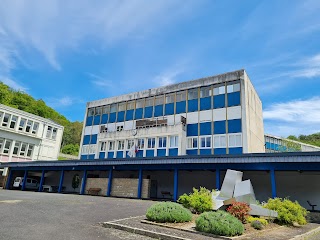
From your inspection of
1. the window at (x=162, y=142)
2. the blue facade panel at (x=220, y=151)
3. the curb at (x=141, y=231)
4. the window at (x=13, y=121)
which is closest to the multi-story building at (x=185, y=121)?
the window at (x=162, y=142)

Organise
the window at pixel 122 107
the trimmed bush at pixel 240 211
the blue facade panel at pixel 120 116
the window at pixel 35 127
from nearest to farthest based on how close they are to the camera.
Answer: the trimmed bush at pixel 240 211, the blue facade panel at pixel 120 116, the window at pixel 122 107, the window at pixel 35 127

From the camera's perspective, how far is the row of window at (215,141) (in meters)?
25.3

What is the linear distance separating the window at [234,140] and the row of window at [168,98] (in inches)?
193

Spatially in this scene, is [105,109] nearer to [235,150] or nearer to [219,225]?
[235,150]

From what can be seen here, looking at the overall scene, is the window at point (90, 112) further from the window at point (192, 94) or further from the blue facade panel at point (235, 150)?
the blue facade panel at point (235, 150)

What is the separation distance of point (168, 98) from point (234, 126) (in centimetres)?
924

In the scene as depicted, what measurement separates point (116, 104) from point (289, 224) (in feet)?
91.9

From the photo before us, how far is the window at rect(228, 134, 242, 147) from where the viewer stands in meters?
25.1

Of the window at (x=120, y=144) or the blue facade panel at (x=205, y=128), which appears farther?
the window at (x=120, y=144)

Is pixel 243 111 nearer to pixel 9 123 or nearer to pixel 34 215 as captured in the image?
pixel 34 215

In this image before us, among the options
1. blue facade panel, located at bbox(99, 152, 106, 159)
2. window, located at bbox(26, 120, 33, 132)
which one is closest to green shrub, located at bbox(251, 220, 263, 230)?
blue facade panel, located at bbox(99, 152, 106, 159)

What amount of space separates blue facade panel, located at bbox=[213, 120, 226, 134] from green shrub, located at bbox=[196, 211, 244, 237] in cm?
1814

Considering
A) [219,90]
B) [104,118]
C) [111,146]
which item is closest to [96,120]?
[104,118]

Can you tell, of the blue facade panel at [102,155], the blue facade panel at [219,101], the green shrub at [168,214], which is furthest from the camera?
the blue facade panel at [102,155]
